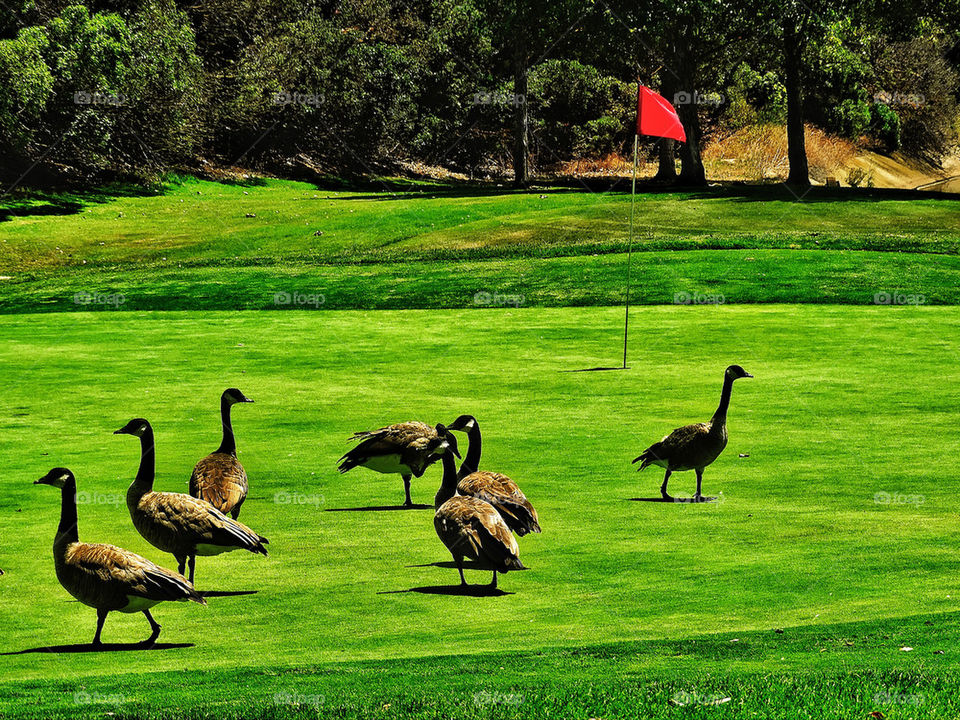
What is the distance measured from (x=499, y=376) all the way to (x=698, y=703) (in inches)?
388

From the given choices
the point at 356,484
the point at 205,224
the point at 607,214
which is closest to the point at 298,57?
the point at 205,224

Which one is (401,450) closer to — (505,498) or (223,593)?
(505,498)

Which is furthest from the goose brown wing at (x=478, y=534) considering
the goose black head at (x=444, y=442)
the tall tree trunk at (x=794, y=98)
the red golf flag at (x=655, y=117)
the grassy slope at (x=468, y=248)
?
the tall tree trunk at (x=794, y=98)

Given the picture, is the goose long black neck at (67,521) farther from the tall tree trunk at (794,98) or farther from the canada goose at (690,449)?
the tall tree trunk at (794,98)

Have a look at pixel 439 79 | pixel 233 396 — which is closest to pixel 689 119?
pixel 439 79

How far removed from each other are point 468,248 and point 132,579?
2898 centimetres

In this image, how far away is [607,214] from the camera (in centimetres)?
4091

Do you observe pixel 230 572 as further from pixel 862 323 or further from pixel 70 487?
pixel 862 323

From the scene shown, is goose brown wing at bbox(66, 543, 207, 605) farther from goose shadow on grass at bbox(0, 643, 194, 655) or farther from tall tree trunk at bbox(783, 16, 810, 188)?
tall tree trunk at bbox(783, 16, 810, 188)

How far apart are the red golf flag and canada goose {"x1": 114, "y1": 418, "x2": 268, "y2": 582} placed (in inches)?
551

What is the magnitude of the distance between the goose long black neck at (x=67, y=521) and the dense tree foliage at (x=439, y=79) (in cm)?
3639

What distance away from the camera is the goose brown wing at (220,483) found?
9.21 metres

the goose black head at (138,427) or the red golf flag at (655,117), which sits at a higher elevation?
the red golf flag at (655,117)

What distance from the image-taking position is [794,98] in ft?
167
